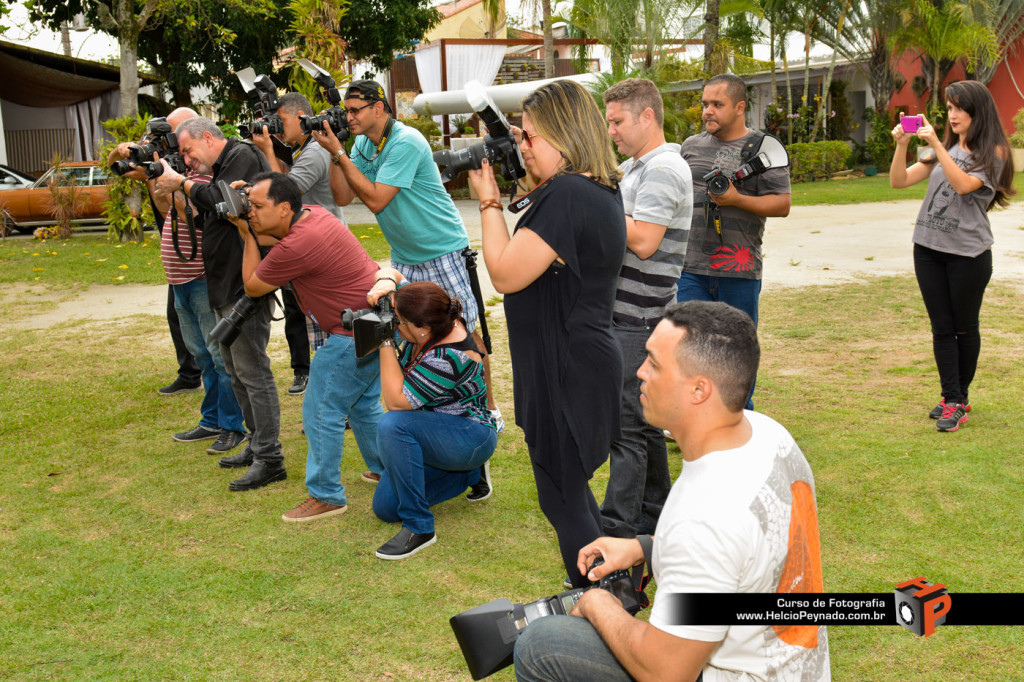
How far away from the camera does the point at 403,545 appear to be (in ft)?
13.4

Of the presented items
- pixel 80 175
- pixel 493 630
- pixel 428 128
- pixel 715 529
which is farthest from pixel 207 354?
pixel 428 128

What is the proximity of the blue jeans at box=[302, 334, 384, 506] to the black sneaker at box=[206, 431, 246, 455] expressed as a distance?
117cm

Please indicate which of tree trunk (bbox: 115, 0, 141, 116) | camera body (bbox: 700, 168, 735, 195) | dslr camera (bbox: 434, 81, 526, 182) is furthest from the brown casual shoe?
tree trunk (bbox: 115, 0, 141, 116)

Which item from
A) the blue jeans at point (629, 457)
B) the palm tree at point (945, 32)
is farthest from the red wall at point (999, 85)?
the blue jeans at point (629, 457)

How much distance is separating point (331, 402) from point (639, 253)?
1.71 m

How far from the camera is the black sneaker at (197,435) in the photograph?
5746 millimetres

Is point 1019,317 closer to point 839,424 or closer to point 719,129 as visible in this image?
point 839,424

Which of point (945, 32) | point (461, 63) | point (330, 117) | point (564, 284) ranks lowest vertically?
point (564, 284)

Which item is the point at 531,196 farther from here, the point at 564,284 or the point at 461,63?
the point at 461,63

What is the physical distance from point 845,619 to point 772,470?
0.53 metres

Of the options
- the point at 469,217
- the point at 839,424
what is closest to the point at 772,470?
the point at 839,424

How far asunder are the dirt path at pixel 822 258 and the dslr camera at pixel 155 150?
4.49 m

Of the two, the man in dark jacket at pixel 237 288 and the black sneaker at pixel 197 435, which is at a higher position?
the man in dark jacket at pixel 237 288

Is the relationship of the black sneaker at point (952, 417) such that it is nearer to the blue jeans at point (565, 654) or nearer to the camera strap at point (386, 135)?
the camera strap at point (386, 135)
